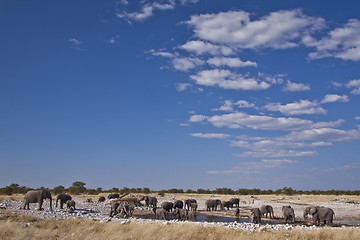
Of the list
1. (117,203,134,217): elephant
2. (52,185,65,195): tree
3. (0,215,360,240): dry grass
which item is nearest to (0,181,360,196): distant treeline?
(52,185,65,195): tree

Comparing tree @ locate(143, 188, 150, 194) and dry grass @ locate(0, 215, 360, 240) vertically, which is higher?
dry grass @ locate(0, 215, 360, 240)

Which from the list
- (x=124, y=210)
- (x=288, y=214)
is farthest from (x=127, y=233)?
(x=288, y=214)

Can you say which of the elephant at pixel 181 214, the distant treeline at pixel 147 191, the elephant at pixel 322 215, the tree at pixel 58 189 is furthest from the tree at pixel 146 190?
the elephant at pixel 322 215

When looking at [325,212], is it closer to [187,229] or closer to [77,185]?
[187,229]

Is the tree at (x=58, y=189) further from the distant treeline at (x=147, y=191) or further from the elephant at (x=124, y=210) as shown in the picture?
the elephant at (x=124, y=210)

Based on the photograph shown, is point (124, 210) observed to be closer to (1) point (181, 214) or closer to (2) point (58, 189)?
(1) point (181, 214)

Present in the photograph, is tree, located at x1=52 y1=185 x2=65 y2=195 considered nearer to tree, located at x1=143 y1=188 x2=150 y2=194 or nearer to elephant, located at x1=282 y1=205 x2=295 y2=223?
tree, located at x1=143 y1=188 x2=150 y2=194

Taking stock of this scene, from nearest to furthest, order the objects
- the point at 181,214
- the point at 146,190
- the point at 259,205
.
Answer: the point at 181,214 → the point at 259,205 → the point at 146,190

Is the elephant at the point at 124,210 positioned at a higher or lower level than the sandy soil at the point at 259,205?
higher

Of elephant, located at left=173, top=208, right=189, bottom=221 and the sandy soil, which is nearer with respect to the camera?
elephant, located at left=173, top=208, right=189, bottom=221

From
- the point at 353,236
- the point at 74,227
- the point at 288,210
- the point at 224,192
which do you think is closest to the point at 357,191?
the point at 224,192

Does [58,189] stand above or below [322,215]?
below

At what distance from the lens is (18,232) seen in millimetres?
12078

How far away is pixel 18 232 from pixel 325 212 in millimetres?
21660
